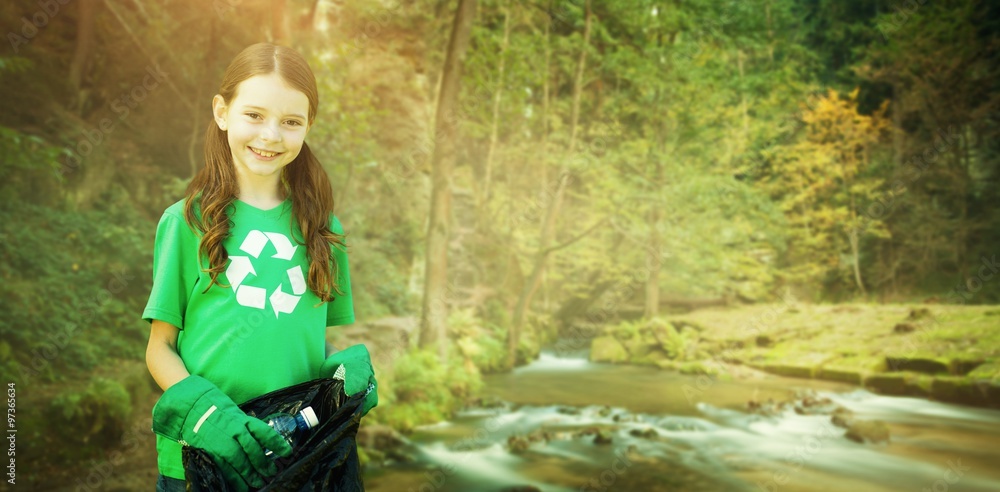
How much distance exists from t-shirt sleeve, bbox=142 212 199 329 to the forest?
3441 millimetres

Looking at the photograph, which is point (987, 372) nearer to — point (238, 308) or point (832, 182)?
point (832, 182)

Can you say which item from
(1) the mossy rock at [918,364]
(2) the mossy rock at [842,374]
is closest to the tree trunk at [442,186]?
(2) the mossy rock at [842,374]

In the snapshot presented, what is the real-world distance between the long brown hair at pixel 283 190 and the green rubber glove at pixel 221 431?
0.19 m

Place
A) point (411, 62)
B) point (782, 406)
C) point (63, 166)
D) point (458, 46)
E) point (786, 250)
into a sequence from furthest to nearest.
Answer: point (411, 62), point (786, 250), point (458, 46), point (782, 406), point (63, 166)

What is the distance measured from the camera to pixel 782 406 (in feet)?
17.2

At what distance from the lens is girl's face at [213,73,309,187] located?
97 cm

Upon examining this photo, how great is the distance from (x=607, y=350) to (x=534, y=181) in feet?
7.03

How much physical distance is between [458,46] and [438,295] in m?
2.44

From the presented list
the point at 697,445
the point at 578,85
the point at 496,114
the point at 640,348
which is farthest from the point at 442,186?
the point at 697,445

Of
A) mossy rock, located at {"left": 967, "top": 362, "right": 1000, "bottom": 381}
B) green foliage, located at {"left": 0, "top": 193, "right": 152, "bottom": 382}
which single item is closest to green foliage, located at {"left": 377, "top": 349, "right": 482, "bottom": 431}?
green foliage, located at {"left": 0, "top": 193, "right": 152, "bottom": 382}

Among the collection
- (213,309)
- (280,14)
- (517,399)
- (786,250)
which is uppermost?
(280,14)

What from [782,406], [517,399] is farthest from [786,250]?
[517,399]

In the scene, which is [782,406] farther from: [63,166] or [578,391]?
[63,166]

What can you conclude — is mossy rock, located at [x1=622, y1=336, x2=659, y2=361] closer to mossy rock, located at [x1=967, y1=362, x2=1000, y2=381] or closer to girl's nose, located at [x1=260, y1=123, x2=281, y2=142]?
mossy rock, located at [x1=967, y1=362, x2=1000, y2=381]
